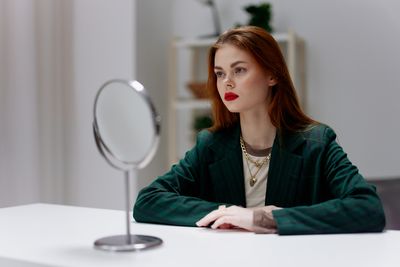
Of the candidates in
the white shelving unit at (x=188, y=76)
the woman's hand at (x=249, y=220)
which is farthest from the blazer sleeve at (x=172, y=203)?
the white shelving unit at (x=188, y=76)

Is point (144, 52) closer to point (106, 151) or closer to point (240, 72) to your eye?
point (240, 72)

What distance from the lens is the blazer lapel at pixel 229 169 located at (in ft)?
5.03

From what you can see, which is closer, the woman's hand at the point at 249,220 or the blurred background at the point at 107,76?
the woman's hand at the point at 249,220

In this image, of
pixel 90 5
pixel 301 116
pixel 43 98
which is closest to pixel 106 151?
pixel 301 116

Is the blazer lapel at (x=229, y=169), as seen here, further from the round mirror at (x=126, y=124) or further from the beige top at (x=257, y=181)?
the round mirror at (x=126, y=124)

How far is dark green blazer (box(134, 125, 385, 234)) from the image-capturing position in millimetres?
1187

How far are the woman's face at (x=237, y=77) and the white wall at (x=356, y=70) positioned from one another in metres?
1.90

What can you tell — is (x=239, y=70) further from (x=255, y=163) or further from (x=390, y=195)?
(x=390, y=195)

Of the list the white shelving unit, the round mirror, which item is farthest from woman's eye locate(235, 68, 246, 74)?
the white shelving unit

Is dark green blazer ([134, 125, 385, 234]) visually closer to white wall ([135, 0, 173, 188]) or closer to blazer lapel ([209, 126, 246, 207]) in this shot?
blazer lapel ([209, 126, 246, 207])

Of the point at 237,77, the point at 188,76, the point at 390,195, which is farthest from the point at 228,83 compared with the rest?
the point at 188,76

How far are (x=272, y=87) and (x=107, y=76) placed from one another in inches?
67.3

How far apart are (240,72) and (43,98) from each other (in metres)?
1.77

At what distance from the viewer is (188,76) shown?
3.56m
